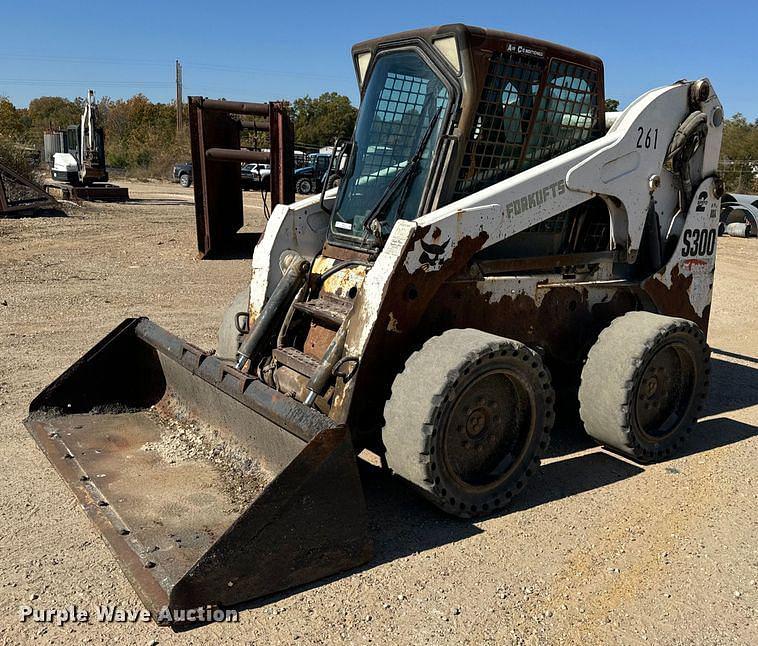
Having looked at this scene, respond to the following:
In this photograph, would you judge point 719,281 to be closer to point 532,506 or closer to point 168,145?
point 532,506

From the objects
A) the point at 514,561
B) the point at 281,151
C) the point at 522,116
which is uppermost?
the point at 522,116

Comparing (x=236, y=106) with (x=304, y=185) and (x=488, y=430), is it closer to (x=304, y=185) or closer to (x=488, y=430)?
(x=488, y=430)

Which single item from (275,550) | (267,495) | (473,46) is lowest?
(275,550)

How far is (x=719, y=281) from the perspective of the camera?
480 inches

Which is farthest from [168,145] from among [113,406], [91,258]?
[113,406]

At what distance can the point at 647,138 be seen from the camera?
197 inches

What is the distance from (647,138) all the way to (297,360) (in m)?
2.70

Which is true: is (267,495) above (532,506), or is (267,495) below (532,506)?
above

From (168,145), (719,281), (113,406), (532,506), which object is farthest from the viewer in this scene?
(168,145)

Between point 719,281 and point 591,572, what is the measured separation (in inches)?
386

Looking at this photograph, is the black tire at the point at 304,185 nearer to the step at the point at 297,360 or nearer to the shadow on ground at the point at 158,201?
the shadow on ground at the point at 158,201

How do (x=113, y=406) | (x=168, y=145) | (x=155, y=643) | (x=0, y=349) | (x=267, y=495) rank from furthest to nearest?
1. (x=168, y=145)
2. (x=0, y=349)
3. (x=113, y=406)
4. (x=267, y=495)
5. (x=155, y=643)

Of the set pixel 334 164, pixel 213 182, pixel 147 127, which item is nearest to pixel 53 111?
pixel 147 127

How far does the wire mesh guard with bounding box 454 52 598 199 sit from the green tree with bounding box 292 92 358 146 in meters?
47.4
